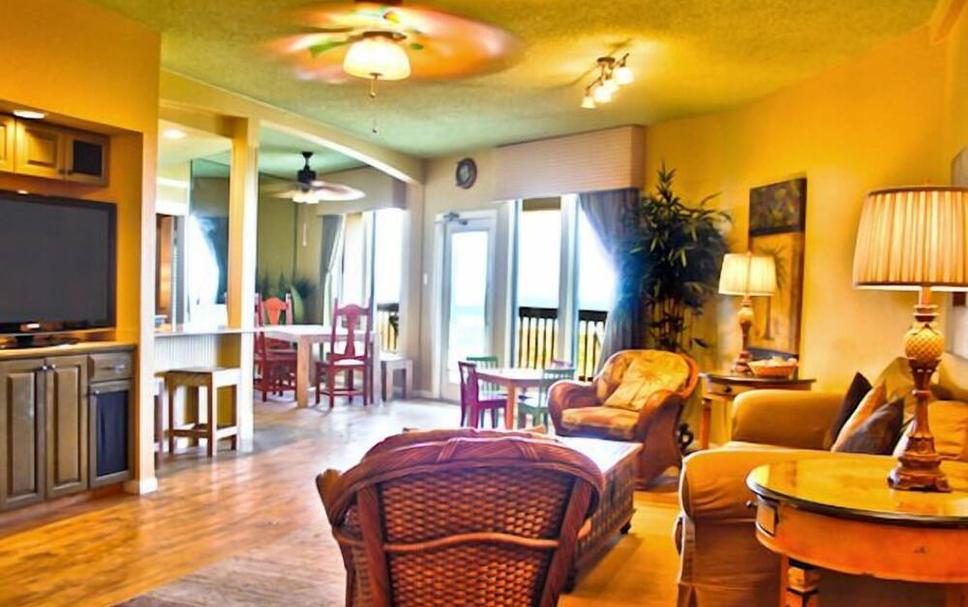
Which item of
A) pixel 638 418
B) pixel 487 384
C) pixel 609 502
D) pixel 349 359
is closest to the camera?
pixel 609 502

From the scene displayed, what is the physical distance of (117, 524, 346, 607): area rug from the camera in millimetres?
2754

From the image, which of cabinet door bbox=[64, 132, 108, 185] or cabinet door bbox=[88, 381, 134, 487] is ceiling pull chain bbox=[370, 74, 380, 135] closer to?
cabinet door bbox=[64, 132, 108, 185]

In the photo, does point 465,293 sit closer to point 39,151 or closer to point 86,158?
point 86,158

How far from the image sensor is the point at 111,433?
13.2 ft

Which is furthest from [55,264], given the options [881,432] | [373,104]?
[881,432]

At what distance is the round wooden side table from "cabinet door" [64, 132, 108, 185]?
3.83m

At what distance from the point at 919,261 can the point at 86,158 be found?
4.09 m

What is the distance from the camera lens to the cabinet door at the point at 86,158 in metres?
3.92

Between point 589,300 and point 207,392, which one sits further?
point 589,300

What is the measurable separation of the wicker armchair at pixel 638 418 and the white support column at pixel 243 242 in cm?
249

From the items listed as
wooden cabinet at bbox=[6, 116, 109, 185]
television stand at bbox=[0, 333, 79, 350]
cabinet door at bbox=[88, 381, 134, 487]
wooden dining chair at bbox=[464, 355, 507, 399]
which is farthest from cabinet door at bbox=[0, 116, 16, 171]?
wooden dining chair at bbox=[464, 355, 507, 399]

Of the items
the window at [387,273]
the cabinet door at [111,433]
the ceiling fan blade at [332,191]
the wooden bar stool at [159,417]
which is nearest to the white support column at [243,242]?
the wooden bar stool at [159,417]

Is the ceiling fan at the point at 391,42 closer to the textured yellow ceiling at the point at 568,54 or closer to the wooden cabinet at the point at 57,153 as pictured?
the textured yellow ceiling at the point at 568,54

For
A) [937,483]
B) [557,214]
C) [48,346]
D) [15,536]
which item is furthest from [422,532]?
[557,214]
